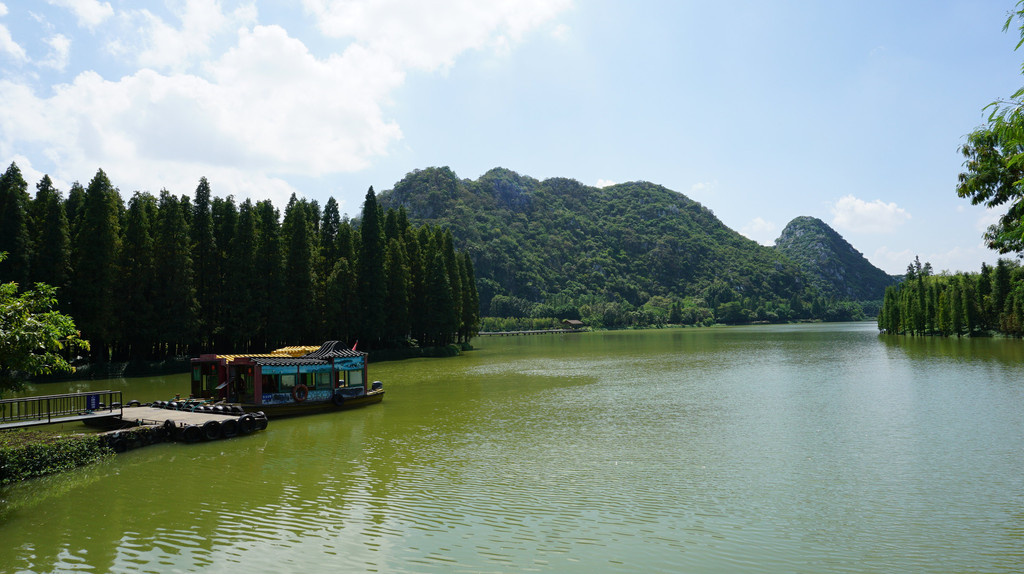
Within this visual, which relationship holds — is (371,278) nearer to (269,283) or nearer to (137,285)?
(269,283)

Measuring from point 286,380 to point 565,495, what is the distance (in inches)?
773

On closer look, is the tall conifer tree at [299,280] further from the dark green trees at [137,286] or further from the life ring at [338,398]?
the life ring at [338,398]

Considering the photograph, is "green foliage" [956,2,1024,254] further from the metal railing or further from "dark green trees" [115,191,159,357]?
"dark green trees" [115,191,159,357]

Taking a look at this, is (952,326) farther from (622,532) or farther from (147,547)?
(147,547)

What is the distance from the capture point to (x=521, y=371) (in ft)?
178

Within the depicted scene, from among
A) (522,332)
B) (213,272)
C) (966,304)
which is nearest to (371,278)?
(213,272)

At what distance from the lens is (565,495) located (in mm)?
15336

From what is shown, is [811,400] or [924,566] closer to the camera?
[924,566]

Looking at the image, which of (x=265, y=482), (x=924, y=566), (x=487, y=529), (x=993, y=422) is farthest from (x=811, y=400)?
(x=265, y=482)

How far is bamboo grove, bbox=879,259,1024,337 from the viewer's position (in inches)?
3179

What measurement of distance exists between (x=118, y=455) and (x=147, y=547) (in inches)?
438

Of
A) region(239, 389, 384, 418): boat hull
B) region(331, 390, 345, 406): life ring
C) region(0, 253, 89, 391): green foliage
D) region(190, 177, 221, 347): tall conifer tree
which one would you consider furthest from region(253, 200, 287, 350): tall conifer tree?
region(0, 253, 89, 391): green foliage

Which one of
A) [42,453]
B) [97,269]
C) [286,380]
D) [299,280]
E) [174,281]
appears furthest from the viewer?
[299,280]

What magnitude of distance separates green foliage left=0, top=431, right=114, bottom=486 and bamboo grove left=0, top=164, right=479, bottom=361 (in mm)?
31618
